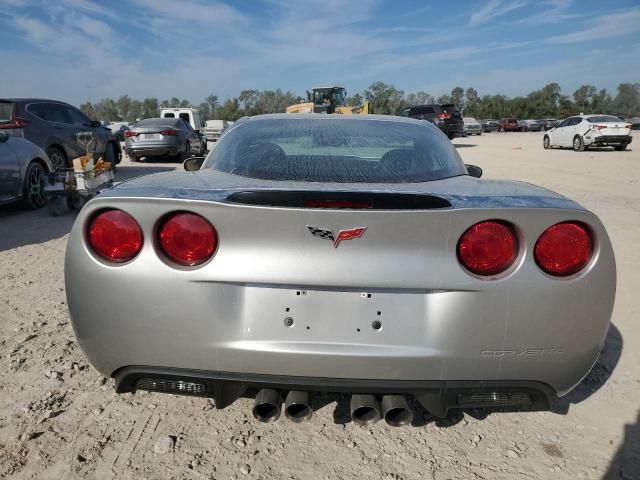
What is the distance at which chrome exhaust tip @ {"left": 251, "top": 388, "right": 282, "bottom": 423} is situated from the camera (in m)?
1.84

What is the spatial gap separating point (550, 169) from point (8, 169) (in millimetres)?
13082

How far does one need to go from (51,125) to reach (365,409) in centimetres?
1002

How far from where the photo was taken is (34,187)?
7309mm

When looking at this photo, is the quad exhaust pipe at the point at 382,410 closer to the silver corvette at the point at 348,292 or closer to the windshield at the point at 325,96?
the silver corvette at the point at 348,292

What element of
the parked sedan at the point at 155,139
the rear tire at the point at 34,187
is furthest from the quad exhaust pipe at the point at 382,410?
the parked sedan at the point at 155,139

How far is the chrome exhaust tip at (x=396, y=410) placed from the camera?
1810 millimetres

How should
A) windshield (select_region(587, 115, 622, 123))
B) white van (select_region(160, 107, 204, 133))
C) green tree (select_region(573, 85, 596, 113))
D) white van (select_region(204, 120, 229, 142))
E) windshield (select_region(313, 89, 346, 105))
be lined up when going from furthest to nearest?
1. green tree (select_region(573, 85, 596, 113))
2. white van (select_region(204, 120, 229, 142))
3. windshield (select_region(313, 89, 346, 105))
4. white van (select_region(160, 107, 204, 133))
5. windshield (select_region(587, 115, 622, 123))

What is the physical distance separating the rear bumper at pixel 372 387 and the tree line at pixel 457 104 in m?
77.9

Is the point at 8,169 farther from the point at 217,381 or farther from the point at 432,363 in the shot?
the point at 432,363

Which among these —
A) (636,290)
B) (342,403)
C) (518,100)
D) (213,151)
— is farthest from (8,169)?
(518,100)

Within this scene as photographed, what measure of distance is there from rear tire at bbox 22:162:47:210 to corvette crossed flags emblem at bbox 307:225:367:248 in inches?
267

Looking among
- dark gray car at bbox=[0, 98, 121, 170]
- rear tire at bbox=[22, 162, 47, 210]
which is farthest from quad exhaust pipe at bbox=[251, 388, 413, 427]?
dark gray car at bbox=[0, 98, 121, 170]

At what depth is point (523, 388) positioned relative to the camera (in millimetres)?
1799

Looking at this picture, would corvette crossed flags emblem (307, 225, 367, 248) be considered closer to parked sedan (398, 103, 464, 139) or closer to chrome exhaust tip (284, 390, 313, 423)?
chrome exhaust tip (284, 390, 313, 423)
